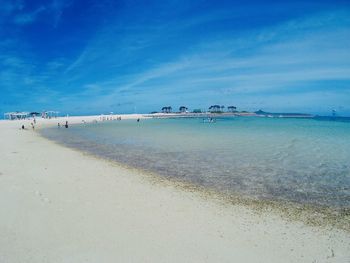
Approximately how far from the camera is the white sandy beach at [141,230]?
520 cm

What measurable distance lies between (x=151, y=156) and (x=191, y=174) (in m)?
5.33

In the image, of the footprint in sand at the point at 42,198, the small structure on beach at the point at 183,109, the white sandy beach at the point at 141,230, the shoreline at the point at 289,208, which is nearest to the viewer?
the white sandy beach at the point at 141,230

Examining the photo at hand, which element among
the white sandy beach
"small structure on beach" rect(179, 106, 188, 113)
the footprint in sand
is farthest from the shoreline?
"small structure on beach" rect(179, 106, 188, 113)

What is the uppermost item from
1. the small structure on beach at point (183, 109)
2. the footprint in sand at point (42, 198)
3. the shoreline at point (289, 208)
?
the small structure on beach at point (183, 109)

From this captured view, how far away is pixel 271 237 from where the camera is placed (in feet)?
20.0

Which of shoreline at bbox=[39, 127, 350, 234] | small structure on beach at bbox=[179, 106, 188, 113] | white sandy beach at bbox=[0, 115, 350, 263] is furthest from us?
small structure on beach at bbox=[179, 106, 188, 113]

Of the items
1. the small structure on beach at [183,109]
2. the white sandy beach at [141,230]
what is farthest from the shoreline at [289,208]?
the small structure on beach at [183,109]

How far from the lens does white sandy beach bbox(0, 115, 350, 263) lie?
17.1 feet

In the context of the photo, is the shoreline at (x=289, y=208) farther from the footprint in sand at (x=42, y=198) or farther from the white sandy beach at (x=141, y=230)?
the footprint in sand at (x=42, y=198)

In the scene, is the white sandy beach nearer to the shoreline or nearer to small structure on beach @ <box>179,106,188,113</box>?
the shoreline

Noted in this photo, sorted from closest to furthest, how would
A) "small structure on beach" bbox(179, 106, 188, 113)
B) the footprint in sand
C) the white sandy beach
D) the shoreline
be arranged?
the white sandy beach, the shoreline, the footprint in sand, "small structure on beach" bbox(179, 106, 188, 113)

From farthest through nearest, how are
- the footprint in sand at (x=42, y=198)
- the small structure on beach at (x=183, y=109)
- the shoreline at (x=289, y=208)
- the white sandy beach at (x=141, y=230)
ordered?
the small structure on beach at (x=183, y=109) → the footprint in sand at (x=42, y=198) → the shoreline at (x=289, y=208) → the white sandy beach at (x=141, y=230)

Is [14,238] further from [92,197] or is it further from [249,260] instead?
[249,260]

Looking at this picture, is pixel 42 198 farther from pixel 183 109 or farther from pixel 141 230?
pixel 183 109
